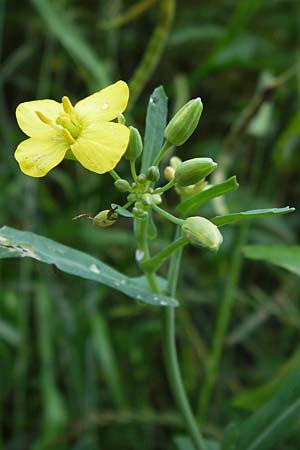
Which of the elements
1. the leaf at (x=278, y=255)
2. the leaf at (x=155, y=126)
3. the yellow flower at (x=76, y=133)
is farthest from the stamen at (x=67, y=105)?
the leaf at (x=278, y=255)

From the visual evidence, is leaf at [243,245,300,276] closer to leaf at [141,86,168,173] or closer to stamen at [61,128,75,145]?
leaf at [141,86,168,173]

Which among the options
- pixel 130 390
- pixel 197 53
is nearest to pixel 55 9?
pixel 197 53

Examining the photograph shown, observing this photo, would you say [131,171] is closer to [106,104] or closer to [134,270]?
[106,104]

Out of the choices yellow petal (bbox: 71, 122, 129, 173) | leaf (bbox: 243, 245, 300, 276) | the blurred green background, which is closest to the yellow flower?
yellow petal (bbox: 71, 122, 129, 173)

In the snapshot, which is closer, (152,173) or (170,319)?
(152,173)

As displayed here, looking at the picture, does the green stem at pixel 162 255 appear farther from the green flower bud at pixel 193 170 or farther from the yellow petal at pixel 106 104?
the yellow petal at pixel 106 104

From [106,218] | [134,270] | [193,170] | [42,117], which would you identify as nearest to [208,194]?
[193,170]
